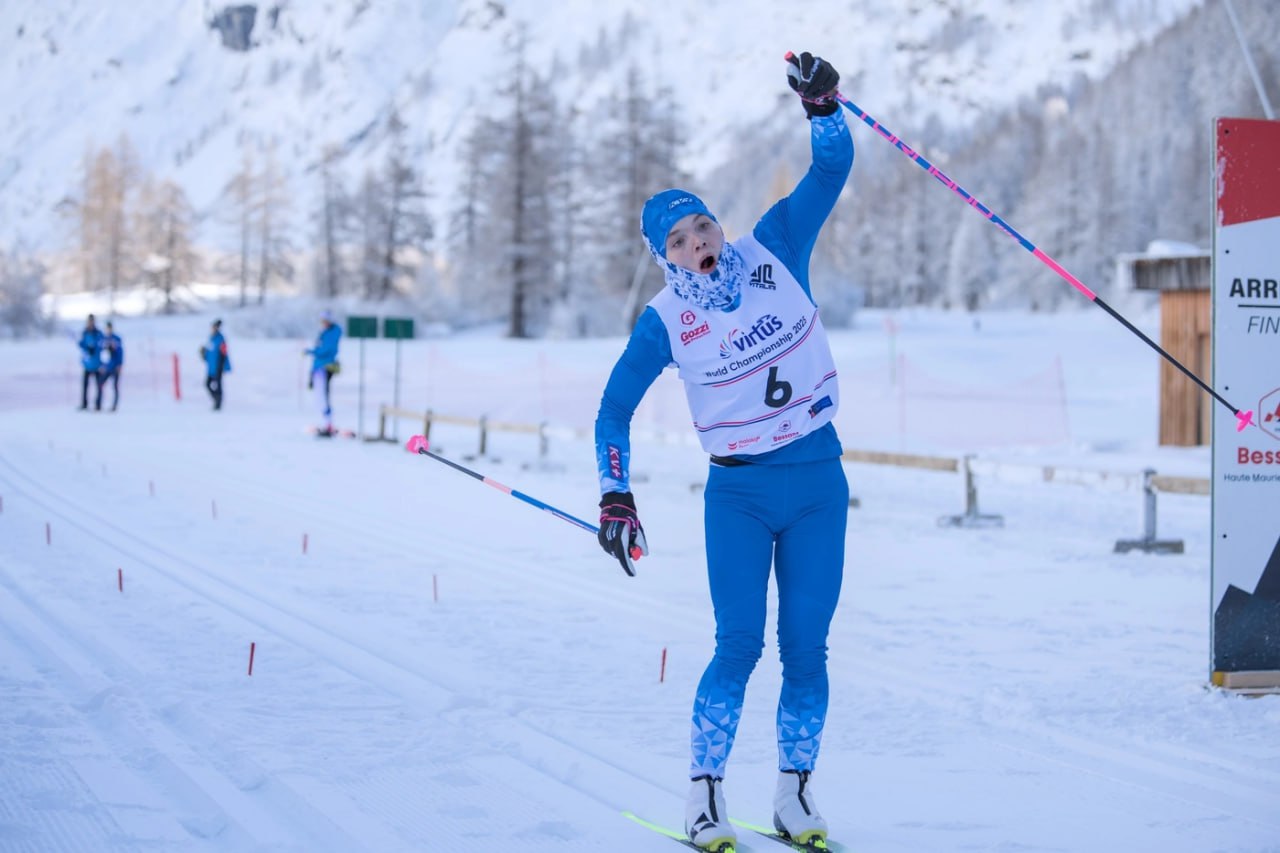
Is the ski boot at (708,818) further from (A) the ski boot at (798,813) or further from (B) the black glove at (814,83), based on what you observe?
(B) the black glove at (814,83)

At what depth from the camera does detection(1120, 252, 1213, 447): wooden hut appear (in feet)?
64.5

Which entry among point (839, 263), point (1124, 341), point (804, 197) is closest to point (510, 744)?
point (804, 197)

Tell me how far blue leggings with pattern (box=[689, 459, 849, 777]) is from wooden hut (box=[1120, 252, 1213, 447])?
56.0ft

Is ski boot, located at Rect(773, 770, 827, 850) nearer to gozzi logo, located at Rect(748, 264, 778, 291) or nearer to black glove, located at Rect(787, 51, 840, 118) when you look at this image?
gozzi logo, located at Rect(748, 264, 778, 291)

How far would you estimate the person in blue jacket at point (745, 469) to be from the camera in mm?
4117

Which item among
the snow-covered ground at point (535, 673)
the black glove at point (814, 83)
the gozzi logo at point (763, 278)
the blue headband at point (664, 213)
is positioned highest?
the black glove at point (814, 83)

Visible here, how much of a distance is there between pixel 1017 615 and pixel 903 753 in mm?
3223

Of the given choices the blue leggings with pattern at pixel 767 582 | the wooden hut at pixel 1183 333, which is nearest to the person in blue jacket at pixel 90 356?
the wooden hut at pixel 1183 333

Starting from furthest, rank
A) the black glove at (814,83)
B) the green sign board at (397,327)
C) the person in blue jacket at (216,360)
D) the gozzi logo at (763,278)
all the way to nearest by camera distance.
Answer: the person in blue jacket at (216,360) < the green sign board at (397,327) < the black glove at (814,83) < the gozzi logo at (763,278)

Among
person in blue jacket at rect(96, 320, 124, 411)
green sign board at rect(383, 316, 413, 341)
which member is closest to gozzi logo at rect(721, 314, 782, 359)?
green sign board at rect(383, 316, 413, 341)

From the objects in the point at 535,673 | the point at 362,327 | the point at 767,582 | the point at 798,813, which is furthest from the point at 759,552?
the point at 362,327

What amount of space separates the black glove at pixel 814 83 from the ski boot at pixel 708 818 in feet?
7.30

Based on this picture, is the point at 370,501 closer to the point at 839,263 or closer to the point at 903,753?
the point at 903,753

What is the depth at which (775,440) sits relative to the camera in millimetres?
4125
